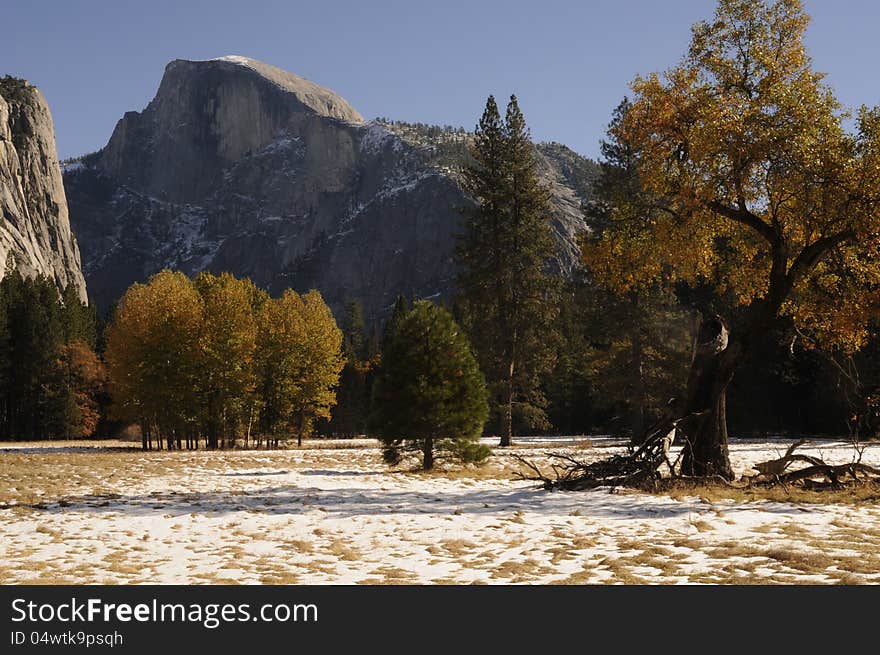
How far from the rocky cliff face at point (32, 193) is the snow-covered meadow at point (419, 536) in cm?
10087

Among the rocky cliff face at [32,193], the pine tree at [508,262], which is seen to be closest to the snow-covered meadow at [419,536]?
the pine tree at [508,262]

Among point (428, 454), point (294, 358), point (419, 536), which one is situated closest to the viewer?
point (419, 536)

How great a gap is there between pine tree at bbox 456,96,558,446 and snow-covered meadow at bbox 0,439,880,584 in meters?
19.5

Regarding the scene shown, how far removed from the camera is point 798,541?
8758mm

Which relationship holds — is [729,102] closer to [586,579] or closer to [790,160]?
[790,160]

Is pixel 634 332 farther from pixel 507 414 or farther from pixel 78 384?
pixel 78 384

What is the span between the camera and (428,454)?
21078mm

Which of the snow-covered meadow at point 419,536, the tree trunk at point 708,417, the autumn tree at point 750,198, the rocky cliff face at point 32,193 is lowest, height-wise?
the snow-covered meadow at point 419,536

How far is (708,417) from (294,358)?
3278cm

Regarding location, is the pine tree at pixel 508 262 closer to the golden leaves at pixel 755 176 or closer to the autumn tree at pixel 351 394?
the golden leaves at pixel 755 176

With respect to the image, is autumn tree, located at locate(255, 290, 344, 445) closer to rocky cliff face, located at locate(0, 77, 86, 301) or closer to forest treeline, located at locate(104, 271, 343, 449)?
forest treeline, located at locate(104, 271, 343, 449)

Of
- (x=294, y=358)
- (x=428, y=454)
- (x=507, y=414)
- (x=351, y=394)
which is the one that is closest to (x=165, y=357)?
(x=294, y=358)

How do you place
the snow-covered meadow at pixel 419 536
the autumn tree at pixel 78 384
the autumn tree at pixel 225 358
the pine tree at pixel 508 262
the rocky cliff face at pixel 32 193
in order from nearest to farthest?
1. the snow-covered meadow at pixel 419 536
2. the pine tree at pixel 508 262
3. the autumn tree at pixel 225 358
4. the autumn tree at pixel 78 384
5. the rocky cliff face at pixel 32 193

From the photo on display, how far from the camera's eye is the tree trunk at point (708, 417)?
15.3 metres
